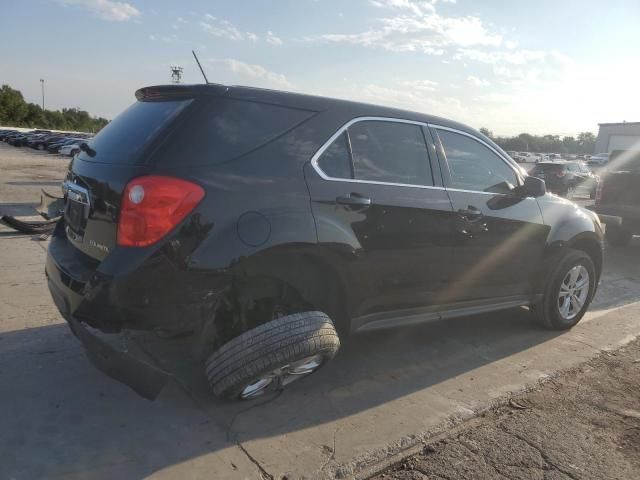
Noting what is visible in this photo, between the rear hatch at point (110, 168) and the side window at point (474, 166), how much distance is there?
6.58 feet

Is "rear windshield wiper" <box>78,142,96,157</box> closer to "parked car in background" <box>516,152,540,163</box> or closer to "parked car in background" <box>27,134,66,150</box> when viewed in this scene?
"parked car in background" <box>27,134,66,150</box>

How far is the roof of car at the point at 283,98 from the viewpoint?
2.96 meters

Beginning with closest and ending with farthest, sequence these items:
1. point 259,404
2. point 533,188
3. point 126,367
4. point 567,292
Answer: point 126,367 → point 259,404 → point 533,188 → point 567,292

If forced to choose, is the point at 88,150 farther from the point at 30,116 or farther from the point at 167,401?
the point at 30,116

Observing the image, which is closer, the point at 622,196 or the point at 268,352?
the point at 268,352

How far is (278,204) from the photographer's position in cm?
290

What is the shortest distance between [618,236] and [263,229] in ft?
28.6

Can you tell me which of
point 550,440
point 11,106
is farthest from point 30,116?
point 550,440

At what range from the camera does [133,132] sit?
3.01 metres

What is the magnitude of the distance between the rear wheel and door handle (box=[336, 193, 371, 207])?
773 cm

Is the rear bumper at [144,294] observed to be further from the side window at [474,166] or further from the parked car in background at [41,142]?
the parked car in background at [41,142]

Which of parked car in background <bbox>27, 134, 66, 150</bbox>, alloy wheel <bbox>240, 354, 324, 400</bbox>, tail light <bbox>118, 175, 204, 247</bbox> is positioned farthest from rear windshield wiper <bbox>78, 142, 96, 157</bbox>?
parked car in background <bbox>27, 134, 66, 150</bbox>

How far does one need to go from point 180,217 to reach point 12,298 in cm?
307

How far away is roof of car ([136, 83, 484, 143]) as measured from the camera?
116 inches
